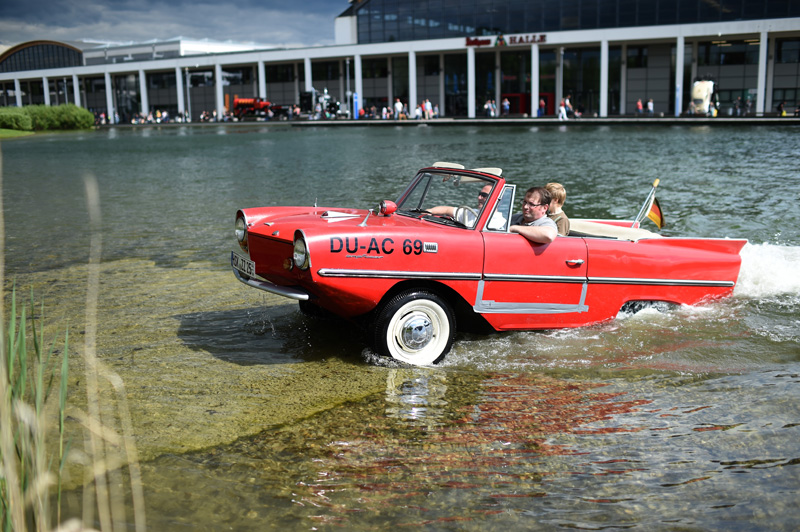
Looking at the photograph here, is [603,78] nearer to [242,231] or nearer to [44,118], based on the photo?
[44,118]

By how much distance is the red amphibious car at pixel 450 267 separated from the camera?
18.6ft

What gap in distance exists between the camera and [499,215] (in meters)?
6.25

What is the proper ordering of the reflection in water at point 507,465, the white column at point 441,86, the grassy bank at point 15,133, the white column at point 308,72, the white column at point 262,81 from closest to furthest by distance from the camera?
the reflection in water at point 507,465
the grassy bank at point 15,133
the white column at point 441,86
the white column at point 308,72
the white column at point 262,81

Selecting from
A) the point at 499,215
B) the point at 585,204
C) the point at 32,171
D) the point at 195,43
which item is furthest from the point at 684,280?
the point at 195,43

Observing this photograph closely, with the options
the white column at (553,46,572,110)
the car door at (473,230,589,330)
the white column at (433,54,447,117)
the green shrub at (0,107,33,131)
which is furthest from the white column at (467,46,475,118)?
the car door at (473,230,589,330)

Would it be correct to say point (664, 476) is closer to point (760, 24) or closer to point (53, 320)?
point (53, 320)

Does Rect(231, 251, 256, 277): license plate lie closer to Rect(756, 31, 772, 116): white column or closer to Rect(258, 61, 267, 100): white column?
Rect(756, 31, 772, 116): white column

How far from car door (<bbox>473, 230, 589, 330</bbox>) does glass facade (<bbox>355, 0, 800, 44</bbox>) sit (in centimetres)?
6237

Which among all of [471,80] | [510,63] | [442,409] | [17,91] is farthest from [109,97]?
[442,409]

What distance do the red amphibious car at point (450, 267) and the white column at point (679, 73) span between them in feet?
187

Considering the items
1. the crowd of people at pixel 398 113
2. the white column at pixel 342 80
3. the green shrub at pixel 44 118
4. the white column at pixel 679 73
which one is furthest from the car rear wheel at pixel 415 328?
the white column at pixel 342 80

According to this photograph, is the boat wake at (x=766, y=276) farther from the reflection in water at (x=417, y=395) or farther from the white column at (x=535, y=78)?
the white column at (x=535, y=78)

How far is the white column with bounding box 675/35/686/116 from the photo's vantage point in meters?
58.9

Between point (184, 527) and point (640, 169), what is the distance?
20.7m
